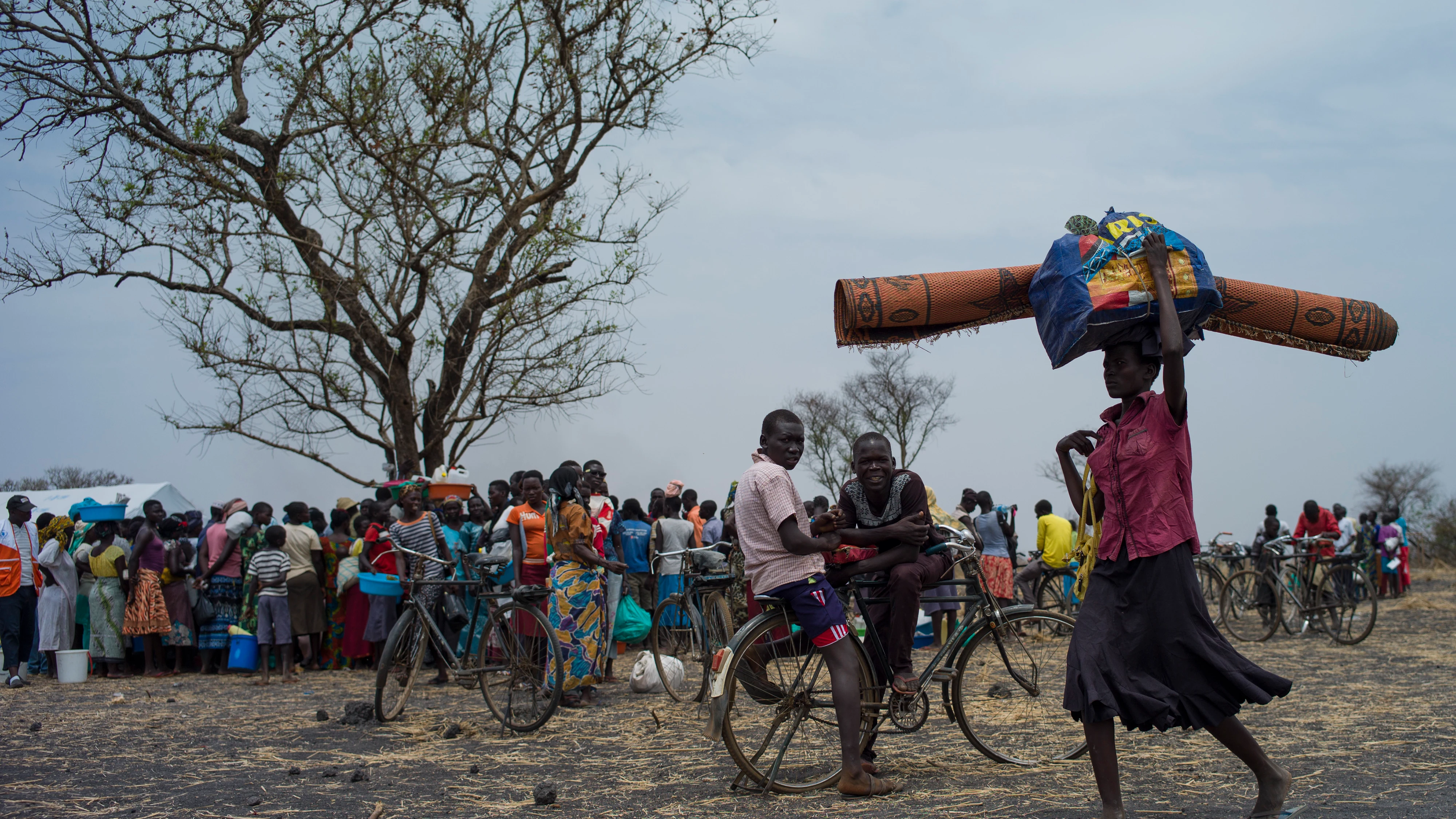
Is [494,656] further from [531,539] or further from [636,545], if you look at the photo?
[636,545]

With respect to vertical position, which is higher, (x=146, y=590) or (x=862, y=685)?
(x=146, y=590)

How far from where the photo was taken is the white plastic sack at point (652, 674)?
8.86m

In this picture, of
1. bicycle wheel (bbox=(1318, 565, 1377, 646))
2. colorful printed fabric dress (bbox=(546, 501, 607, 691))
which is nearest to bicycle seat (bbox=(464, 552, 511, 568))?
colorful printed fabric dress (bbox=(546, 501, 607, 691))

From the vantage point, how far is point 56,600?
1190 centimetres

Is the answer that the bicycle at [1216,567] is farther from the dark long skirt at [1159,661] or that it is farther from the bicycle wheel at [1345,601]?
the dark long skirt at [1159,661]

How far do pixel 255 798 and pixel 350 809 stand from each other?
631 millimetres

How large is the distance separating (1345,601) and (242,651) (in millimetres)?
12318

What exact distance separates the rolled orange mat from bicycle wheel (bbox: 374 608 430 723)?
4.45 m

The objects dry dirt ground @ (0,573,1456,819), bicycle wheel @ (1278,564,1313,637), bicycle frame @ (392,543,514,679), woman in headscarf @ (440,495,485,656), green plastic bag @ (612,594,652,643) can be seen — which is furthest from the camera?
bicycle wheel @ (1278,564,1313,637)

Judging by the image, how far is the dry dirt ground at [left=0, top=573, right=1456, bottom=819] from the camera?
15.8ft

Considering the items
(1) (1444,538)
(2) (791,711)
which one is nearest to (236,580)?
(2) (791,711)

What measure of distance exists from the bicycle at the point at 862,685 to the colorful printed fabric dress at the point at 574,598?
2532 mm

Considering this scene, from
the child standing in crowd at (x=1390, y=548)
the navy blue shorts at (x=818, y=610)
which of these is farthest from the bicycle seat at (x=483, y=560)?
Result: the child standing in crowd at (x=1390, y=548)

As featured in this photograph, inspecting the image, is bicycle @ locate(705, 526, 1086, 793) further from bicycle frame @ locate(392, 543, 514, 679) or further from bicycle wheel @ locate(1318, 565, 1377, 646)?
bicycle wheel @ locate(1318, 565, 1377, 646)
